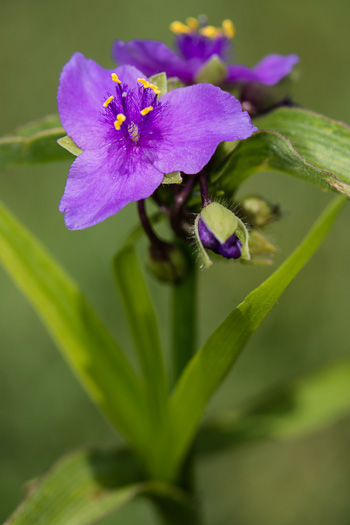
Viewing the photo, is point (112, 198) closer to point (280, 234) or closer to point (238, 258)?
point (238, 258)

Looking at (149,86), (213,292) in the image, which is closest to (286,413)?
(149,86)

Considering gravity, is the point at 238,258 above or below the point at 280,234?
above

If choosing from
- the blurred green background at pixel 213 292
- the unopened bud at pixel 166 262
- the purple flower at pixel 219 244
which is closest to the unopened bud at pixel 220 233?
the purple flower at pixel 219 244

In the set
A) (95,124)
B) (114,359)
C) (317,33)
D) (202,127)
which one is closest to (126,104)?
(95,124)

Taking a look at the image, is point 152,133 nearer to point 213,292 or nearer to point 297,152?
point 297,152

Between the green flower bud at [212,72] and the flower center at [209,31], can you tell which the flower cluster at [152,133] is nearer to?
the green flower bud at [212,72]
